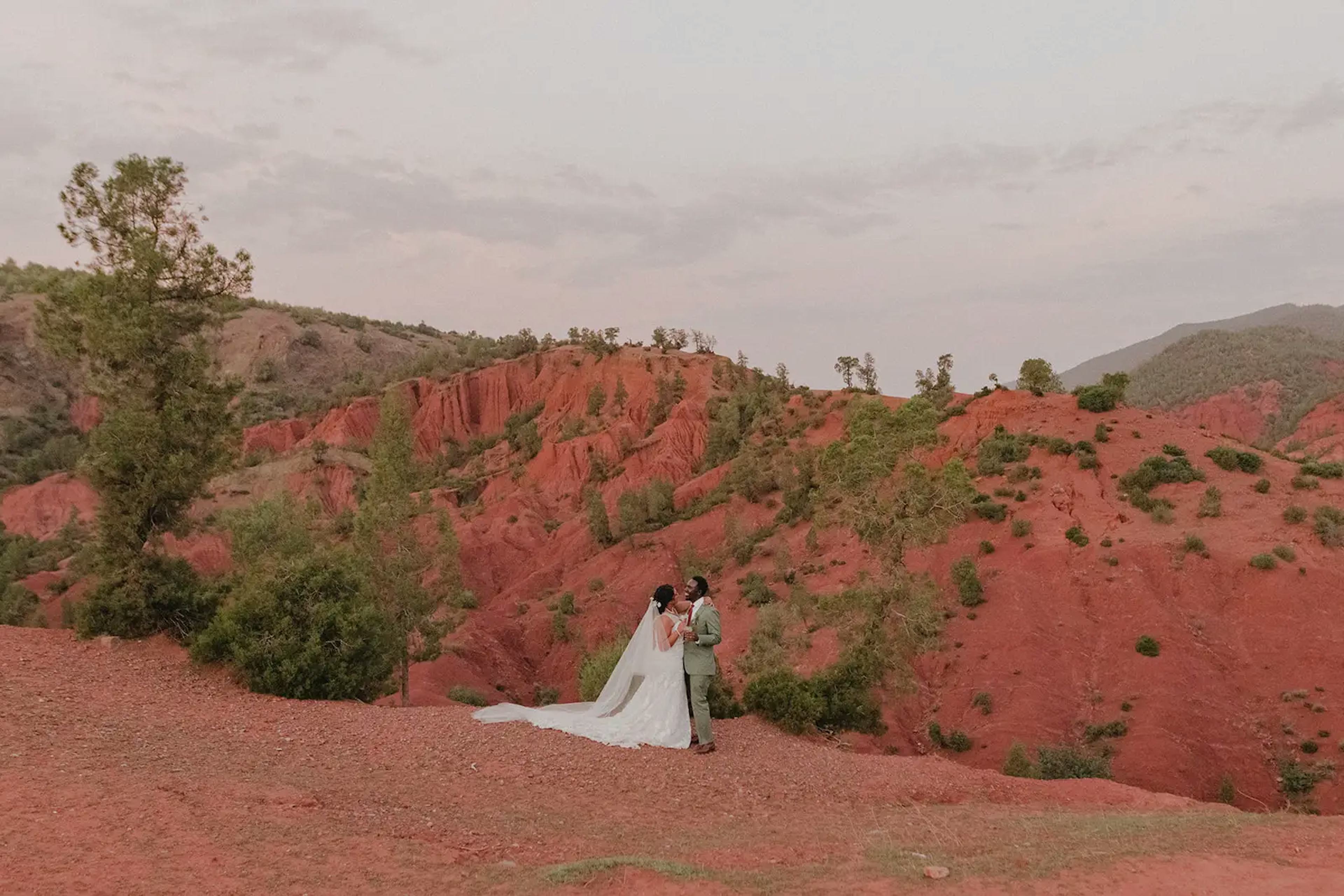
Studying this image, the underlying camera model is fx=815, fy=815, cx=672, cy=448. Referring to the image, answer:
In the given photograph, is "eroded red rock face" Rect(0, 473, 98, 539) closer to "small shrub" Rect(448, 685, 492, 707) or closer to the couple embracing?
"small shrub" Rect(448, 685, 492, 707)

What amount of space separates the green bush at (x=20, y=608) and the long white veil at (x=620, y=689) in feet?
58.9

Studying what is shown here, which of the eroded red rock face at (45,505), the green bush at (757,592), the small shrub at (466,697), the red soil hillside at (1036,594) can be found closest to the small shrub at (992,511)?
the red soil hillside at (1036,594)

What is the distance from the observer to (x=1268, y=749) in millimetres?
19750

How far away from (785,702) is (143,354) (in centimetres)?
1204

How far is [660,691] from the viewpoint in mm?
10500

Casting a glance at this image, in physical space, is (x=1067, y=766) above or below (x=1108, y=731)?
above

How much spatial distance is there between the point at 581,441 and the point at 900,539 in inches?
1378

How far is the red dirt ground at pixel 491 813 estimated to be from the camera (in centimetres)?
542

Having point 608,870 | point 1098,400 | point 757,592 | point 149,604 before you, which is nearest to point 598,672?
point 149,604

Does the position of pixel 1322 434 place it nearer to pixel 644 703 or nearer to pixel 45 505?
pixel 644 703

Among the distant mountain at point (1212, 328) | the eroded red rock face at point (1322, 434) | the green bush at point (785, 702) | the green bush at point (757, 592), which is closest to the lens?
the green bush at point (785, 702)

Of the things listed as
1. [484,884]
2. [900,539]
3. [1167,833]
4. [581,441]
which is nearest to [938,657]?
[900,539]

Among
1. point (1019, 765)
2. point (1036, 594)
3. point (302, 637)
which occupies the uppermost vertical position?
point (302, 637)

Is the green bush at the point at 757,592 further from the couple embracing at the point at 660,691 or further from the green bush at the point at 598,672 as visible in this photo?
the couple embracing at the point at 660,691
